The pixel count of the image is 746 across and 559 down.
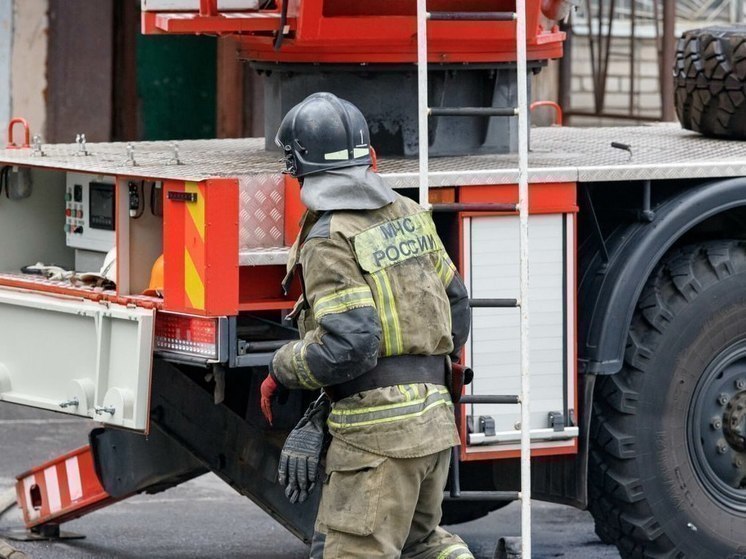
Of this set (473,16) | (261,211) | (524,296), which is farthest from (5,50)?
(524,296)

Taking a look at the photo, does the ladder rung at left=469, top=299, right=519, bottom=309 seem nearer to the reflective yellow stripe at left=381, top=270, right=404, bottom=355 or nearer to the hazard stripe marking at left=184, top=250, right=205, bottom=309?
the reflective yellow stripe at left=381, top=270, right=404, bottom=355

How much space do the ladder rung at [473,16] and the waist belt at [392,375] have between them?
1313mm

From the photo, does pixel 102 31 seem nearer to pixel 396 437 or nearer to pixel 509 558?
pixel 509 558

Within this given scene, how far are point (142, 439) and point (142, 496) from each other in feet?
5.16

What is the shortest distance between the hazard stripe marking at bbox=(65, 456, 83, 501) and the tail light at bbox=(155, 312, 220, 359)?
1.48 metres

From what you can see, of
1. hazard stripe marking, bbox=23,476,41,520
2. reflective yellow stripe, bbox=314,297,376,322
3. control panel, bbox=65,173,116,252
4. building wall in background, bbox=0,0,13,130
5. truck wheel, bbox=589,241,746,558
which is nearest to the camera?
reflective yellow stripe, bbox=314,297,376,322

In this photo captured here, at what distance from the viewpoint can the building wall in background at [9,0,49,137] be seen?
35.7 feet

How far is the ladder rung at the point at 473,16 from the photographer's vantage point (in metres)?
5.50

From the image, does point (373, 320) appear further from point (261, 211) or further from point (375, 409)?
point (261, 211)

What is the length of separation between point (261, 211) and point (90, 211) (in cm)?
93

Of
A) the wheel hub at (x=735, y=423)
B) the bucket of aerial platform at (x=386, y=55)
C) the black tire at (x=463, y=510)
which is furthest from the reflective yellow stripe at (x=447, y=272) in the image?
the wheel hub at (x=735, y=423)

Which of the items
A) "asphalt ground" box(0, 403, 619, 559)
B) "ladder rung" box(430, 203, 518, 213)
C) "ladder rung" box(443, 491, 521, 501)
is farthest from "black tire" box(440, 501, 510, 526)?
"ladder rung" box(430, 203, 518, 213)

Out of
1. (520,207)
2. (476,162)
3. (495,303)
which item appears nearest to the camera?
(520,207)

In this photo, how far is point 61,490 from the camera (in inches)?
258
